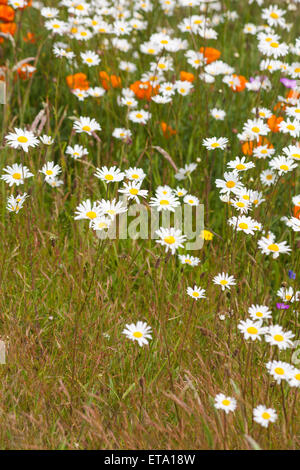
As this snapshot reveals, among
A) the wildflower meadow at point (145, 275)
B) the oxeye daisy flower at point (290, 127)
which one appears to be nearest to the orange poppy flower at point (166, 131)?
the wildflower meadow at point (145, 275)

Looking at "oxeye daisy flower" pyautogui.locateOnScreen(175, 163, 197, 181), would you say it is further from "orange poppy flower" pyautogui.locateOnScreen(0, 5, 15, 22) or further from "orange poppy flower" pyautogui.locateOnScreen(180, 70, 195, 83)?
"orange poppy flower" pyautogui.locateOnScreen(0, 5, 15, 22)

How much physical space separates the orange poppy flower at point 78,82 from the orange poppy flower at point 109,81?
0.10m

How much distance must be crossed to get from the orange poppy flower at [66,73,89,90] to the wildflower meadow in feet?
0.04

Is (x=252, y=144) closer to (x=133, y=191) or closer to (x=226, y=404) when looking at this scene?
(x=133, y=191)

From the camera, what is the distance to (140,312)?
260 cm

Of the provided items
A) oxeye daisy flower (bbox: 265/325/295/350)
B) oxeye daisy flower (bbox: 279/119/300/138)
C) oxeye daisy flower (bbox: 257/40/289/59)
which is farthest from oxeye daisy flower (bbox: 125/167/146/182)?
oxeye daisy flower (bbox: 257/40/289/59)

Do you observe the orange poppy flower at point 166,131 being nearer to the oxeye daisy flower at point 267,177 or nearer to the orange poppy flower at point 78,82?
the orange poppy flower at point 78,82

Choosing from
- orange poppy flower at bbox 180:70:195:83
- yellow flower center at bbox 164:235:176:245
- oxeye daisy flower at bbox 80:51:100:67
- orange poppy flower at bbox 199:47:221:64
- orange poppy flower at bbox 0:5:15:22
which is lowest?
yellow flower center at bbox 164:235:176:245

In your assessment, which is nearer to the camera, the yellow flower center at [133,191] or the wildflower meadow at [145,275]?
the wildflower meadow at [145,275]

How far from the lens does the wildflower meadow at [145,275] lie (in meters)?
1.93

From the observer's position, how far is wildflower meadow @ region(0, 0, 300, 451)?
193 cm

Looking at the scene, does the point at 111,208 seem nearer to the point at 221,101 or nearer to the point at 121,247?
the point at 121,247

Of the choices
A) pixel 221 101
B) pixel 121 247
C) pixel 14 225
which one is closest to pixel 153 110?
pixel 221 101

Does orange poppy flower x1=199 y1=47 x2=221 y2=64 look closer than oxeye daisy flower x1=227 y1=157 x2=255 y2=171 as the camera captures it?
No
